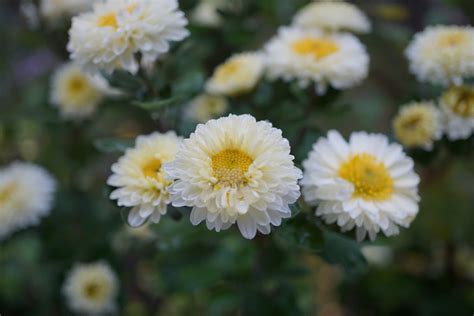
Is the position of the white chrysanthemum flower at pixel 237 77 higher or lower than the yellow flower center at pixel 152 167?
lower

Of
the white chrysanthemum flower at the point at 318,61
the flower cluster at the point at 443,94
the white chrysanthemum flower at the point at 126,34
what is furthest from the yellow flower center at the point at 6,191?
the flower cluster at the point at 443,94

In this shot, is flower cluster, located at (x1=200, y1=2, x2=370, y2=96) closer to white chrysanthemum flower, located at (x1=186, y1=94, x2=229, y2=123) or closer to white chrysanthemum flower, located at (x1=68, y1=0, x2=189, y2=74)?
white chrysanthemum flower, located at (x1=186, y1=94, x2=229, y2=123)

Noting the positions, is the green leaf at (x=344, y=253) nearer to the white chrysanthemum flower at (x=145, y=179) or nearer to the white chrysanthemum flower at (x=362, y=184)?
the white chrysanthemum flower at (x=362, y=184)

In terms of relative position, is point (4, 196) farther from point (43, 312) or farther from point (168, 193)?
point (168, 193)

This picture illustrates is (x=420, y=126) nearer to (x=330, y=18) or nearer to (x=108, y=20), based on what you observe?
(x=330, y=18)

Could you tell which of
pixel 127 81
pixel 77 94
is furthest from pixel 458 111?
pixel 77 94

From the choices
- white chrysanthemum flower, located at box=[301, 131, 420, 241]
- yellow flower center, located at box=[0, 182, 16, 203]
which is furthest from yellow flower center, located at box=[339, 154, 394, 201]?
yellow flower center, located at box=[0, 182, 16, 203]
